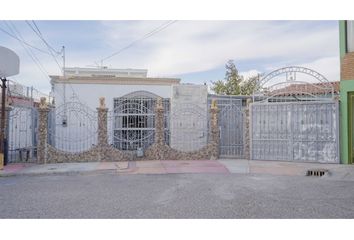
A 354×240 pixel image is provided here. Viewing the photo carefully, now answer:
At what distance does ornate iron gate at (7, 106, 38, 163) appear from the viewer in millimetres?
13141

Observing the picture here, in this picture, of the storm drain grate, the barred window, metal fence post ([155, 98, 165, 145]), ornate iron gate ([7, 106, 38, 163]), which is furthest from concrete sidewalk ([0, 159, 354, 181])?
the barred window

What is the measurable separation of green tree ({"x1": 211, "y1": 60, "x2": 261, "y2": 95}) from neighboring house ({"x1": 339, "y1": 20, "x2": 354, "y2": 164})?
46.6 feet

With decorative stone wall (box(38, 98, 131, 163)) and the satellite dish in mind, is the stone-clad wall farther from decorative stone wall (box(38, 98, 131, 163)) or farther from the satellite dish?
the satellite dish

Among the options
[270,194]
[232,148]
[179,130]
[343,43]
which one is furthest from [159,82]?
[270,194]

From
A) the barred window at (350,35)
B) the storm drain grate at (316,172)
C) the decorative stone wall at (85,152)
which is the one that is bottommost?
the storm drain grate at (316,172)

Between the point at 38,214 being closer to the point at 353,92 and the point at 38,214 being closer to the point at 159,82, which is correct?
the point at 353,92

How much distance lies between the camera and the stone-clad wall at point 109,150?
12.5 meters

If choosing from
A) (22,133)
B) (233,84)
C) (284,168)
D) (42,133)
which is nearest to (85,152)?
(42,133)

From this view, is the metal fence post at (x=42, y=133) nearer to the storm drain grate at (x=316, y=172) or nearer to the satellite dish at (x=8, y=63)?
the satellite dish at (x=8, y=63)

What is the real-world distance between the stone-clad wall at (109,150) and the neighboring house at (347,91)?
447cm

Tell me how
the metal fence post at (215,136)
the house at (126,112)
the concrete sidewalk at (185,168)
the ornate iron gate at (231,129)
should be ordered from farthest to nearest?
the house at (126,112) < the ornate iron gate at (231,129) < the metal fence post at (215,136) < the concrete sidewalk at (185,168)

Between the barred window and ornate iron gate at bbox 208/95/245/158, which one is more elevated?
the barred window

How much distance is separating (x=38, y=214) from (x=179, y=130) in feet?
31.2

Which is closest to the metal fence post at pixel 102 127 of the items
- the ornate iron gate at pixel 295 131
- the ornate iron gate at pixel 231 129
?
the ornate iron gate at pixel 231 129
